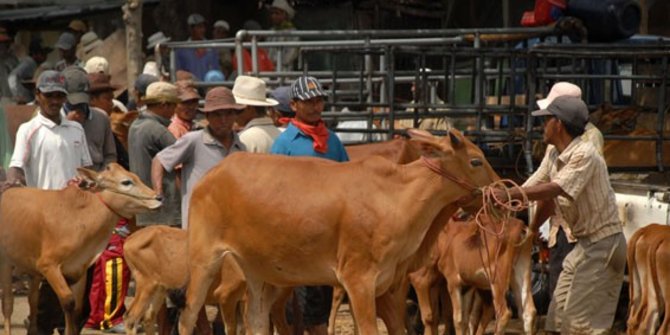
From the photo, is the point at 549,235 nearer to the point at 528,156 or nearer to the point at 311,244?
the point at 528,156

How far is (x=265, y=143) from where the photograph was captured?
12250 millimetres

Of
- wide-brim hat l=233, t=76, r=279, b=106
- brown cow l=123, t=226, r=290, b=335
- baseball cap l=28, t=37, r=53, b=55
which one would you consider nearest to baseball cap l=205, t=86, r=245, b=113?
wide-brim hat l=233, t=76, r=279, b=106

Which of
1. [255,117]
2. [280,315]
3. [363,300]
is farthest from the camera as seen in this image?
[255,117]

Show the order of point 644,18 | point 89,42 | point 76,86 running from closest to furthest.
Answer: point 76,86, point 644,18, point 89,42

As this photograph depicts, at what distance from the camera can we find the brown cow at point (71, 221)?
12.2 metres

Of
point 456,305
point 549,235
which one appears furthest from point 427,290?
point 549,235

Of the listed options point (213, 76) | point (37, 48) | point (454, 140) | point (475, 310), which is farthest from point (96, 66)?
point (454, 140)

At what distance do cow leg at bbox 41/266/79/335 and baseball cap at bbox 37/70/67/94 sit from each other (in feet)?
4.58

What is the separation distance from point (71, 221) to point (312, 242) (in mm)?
3037

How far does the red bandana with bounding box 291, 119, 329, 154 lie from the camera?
434 inches

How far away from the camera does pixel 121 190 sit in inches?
482

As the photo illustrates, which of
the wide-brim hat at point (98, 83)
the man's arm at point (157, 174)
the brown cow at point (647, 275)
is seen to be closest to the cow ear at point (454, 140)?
the brown cow at point (647, 275)

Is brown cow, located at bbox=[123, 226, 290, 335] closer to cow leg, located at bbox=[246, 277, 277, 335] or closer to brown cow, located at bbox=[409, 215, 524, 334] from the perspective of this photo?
cow leg, located at bbox=[246, 277, 277, 335]

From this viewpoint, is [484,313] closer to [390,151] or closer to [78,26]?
[390,151]
